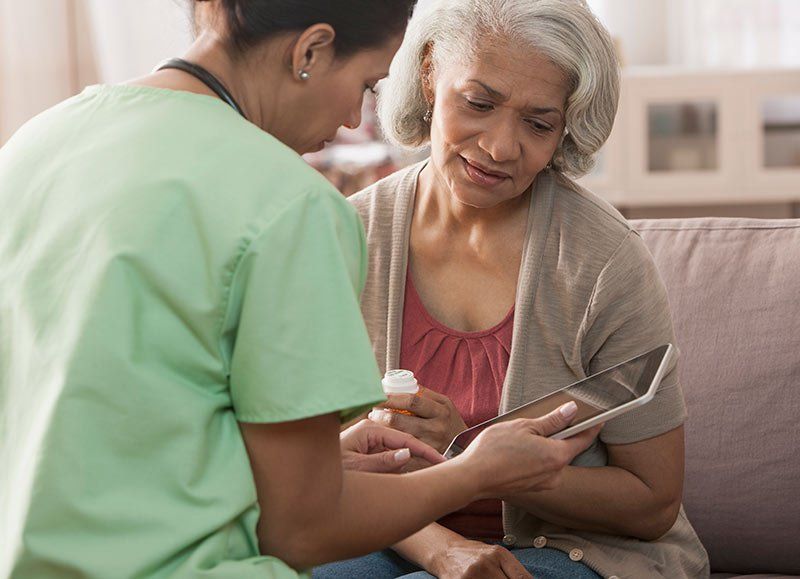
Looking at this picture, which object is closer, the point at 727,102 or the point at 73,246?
the point at 73,246

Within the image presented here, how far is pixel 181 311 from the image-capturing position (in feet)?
3.21

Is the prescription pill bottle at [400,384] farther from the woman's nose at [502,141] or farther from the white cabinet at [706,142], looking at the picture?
the white cabinet at [706,142]

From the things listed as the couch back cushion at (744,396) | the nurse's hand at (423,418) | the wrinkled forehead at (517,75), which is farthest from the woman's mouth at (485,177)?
the couch back cushion at (744,396)

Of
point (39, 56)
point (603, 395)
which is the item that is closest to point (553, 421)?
point (603, 395)

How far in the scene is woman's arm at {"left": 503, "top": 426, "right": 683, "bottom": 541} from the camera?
5.02ft

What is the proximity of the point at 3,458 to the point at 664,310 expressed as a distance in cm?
91

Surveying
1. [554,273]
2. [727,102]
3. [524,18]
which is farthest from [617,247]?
[727,102]

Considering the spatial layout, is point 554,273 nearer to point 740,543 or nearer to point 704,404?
point 704,404

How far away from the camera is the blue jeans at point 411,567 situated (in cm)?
152

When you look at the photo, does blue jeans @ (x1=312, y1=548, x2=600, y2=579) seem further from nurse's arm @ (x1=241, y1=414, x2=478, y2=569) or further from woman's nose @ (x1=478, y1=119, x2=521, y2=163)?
woman's nose @ (x1=478, y1=119, x2=521, y2=163)

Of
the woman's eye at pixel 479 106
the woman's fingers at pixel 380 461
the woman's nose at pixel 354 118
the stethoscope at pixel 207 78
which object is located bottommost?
the woman's fingers at pixel 380 461

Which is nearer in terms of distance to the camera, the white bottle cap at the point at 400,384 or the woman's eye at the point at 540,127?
the white bottle cap at the point at 400,384

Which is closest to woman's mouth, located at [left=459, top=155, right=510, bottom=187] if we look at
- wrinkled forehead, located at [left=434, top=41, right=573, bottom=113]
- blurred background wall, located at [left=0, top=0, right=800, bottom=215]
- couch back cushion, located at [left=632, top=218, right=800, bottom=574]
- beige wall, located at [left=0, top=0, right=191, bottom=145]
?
wrinkled forehead, located at [left=434, top=41, right=573, bottom=113]

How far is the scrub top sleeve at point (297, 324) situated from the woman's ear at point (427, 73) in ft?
2.47
